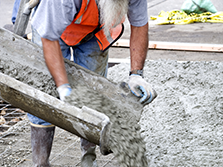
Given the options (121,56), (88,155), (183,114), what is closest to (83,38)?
(88,155)

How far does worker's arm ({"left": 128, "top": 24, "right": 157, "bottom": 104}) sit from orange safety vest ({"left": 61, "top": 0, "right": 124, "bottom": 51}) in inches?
6.1

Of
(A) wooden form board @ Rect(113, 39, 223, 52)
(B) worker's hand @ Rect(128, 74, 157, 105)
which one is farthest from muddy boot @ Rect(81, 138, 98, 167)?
(A) wooden form board @ Rect(113, 39, 223, 52)

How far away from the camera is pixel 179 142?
2.55 m

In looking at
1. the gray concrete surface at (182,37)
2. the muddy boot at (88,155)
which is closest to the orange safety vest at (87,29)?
the muddy boot at (88,155)

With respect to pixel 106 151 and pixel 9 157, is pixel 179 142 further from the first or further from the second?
pixel 9 157

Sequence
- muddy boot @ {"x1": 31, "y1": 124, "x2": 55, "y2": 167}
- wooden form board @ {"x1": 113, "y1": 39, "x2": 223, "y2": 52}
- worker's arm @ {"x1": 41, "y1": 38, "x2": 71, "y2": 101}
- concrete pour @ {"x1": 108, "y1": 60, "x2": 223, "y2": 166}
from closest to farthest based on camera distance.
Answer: worker's arm @ {"x1": 41, "y1": 38, "x2": 71, "y2": 101}
muddy boot @ {"x1": 31, "y1": 124, "x2": 55, "y2": 167}
concrete pour @ {"x1": 108, "y1": 60, "x2": 223, "y2": 166}
wooden form board @ {"x1": 113, "y1": 39, "x2": 223, "y2": 52}

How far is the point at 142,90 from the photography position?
2117mm

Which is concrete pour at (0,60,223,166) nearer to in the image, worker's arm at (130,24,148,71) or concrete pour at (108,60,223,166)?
concrete pour at (108,60,223,166)

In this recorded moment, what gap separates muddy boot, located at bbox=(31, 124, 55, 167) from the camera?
211cm

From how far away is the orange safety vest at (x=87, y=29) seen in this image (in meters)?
1.91

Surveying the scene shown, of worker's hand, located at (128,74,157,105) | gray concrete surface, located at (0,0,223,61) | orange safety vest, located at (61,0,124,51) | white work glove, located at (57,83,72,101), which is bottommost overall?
gray concrete surface, located at (0,0,223,61)

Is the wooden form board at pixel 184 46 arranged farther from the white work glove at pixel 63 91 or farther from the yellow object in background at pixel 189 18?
the white work glove at pixel 63 91

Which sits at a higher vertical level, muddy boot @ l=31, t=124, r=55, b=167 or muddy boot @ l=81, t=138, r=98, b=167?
muddy boot @ l=31, t=124, r=55, b=167

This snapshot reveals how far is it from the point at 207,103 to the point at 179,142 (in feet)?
2.41
